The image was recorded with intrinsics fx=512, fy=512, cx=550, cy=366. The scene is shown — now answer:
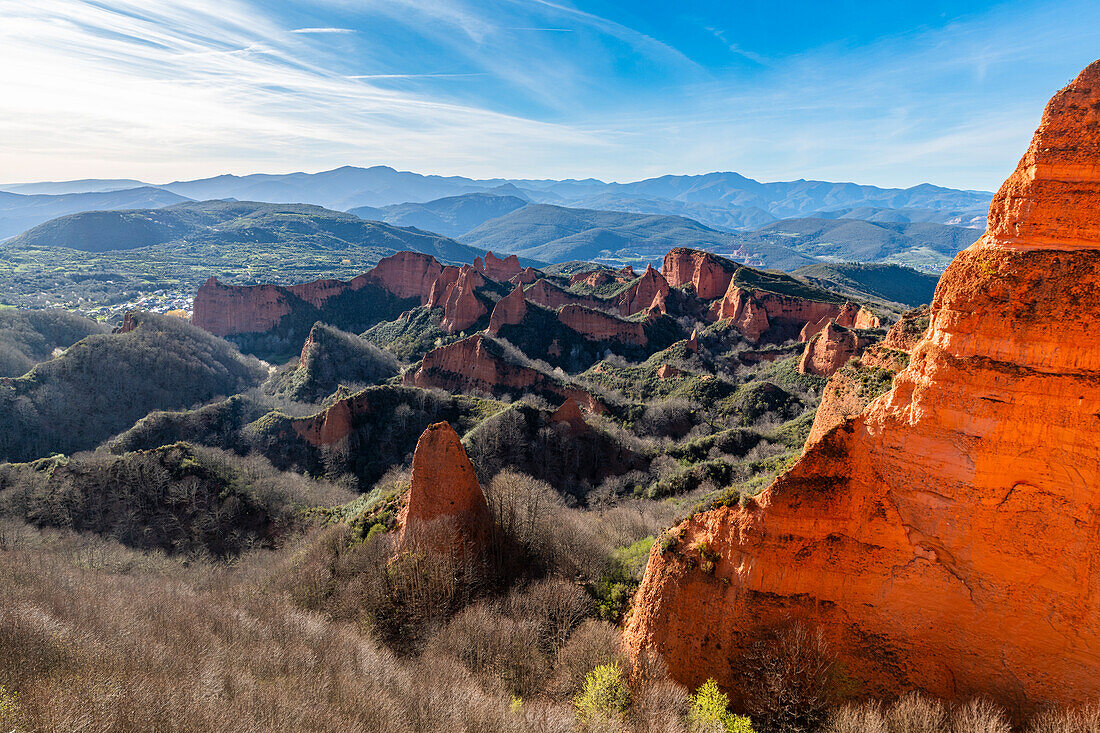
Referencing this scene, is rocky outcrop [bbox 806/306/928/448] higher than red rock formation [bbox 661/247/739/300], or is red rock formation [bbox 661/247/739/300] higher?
red rock formation [bbox 661/247/739/300]

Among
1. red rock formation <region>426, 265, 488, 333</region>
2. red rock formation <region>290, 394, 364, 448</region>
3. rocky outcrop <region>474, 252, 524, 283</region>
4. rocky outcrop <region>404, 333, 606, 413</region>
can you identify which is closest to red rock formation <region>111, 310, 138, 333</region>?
red rock formation <region>426, 265, 488, 333</region>

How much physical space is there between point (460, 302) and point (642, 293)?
42.6m

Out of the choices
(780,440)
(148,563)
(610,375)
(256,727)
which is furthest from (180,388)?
(780,440)

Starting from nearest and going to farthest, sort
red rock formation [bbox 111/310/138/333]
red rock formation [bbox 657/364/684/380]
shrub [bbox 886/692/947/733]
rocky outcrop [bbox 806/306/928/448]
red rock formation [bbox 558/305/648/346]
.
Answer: shrub [bbox 886/692/947/733] < rocky outcrop [bbox 806/306/928/448] < red rock formation [bbox 657/364/684/380] < red rock formation [bbox 111/310/138/333] < red rock formation [bbox 558/305/648/346]

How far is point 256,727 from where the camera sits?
51.2 ft

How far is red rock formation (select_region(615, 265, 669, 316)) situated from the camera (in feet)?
376

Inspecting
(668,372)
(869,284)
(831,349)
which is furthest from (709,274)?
(869,284)

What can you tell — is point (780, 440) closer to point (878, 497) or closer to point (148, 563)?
point (878, 497)

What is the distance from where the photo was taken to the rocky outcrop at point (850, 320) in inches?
2908

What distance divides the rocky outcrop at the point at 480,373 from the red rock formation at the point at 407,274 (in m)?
52.6

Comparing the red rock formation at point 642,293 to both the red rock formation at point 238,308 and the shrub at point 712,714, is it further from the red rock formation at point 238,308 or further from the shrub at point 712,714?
the shrub at point 712,714

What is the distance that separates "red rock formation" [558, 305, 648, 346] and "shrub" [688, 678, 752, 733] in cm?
8148

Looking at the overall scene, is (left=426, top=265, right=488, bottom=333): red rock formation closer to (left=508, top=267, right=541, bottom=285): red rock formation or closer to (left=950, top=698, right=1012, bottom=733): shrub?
(left=508, top=267, right=541, bottom=285): red rock formation

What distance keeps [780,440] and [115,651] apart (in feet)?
163
